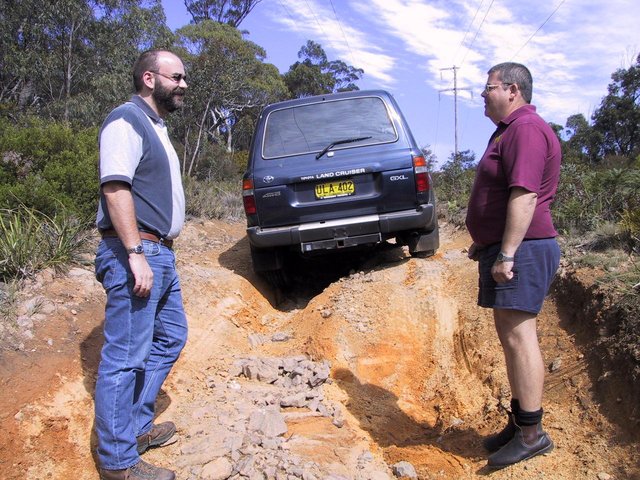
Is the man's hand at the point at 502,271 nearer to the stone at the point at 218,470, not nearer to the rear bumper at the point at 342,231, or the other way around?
the stone at the point at 218,470

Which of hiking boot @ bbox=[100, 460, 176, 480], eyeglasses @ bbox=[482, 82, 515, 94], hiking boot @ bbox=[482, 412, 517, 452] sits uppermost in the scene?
eyeglasses @ bbox=[482, 82, 515, 94]

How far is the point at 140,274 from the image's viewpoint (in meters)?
2.51

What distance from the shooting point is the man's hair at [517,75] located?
283 centimetres

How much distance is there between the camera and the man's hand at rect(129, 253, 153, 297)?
2.50 metres

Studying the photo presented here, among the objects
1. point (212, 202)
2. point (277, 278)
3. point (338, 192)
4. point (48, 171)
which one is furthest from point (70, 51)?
point (338, 192)

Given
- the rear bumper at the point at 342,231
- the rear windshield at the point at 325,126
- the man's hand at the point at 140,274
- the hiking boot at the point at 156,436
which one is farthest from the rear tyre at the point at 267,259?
the man's hand at the point at 140,274

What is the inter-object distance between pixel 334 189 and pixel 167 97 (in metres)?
2.71

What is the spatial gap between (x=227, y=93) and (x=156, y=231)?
19418 millimetres

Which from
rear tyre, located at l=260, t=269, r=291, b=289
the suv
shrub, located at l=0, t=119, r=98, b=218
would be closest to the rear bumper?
the suv

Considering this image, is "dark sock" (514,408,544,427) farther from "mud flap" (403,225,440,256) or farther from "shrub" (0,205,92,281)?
"shrub" (0,205,92,281)

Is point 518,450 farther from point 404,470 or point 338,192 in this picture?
point 338,192

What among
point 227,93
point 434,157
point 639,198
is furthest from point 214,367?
point 227,93

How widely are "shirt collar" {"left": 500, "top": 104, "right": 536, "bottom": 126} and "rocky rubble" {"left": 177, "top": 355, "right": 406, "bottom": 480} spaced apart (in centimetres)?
192

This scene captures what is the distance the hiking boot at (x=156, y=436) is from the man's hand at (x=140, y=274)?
85 centimetres
